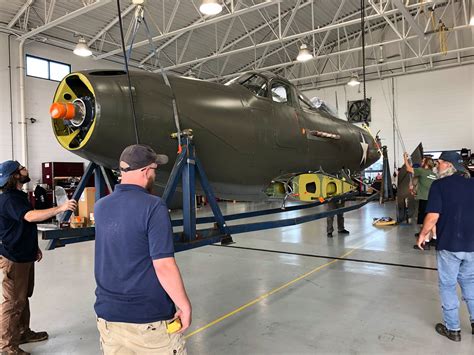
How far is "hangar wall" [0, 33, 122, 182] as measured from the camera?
44.2 ft

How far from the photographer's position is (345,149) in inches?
247

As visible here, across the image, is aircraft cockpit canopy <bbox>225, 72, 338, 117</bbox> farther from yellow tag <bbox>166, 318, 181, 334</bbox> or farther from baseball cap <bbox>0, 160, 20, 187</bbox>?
yellow tag <bbox>166, 318, 181, 334</bbox>

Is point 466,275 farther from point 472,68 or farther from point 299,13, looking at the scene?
point 472,68

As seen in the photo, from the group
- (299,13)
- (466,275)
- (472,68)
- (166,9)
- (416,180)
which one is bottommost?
(466,275)

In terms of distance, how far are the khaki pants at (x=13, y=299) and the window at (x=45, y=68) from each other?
13325 millimetres

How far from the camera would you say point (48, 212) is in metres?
3.21

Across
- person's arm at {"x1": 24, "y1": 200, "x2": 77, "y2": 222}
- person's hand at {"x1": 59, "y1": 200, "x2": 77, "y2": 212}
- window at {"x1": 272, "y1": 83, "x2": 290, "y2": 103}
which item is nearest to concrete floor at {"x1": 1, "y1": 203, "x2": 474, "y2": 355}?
person's arm at {"x1": 24, "y1": 200, "x2": 77, "y2": 222}

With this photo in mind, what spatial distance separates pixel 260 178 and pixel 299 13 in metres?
14.4

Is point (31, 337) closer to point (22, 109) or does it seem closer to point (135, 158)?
point (135, 158)

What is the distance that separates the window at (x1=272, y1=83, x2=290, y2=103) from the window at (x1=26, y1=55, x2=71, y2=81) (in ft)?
42.3

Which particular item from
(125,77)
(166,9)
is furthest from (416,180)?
(166,9)

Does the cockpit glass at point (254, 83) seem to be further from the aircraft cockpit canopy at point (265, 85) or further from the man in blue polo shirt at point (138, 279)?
the man in blue polo shirt at point (138, 279)

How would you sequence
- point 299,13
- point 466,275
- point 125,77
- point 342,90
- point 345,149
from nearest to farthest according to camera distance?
point 125,77, point 466,275, point 345,149, point 299,13, point 342,90

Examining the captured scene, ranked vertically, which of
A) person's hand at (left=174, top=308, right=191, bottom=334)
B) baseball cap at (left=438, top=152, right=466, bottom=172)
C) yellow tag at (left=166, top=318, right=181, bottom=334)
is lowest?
yellow tag at (left=166, top=318, right=181, bottom=334)
